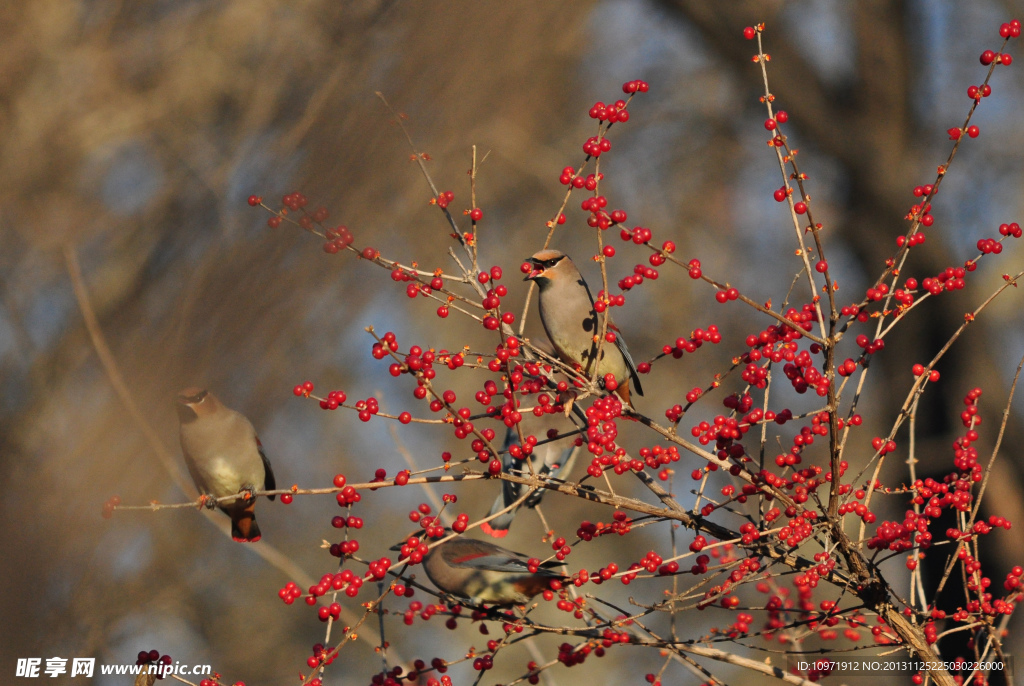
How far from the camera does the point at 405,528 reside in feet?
27.5

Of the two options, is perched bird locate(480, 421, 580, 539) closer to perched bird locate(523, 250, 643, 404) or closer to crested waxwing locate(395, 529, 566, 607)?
crested waxwing locate(395, 529, 566, 607)

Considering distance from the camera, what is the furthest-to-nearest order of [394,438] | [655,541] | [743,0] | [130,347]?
[655,541], [743,0], [394,438], [130,347]

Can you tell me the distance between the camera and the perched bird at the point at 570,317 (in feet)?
8.89

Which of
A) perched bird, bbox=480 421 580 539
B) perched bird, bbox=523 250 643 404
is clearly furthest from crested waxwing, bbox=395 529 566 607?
perched bird, bbox=523 250 643 404

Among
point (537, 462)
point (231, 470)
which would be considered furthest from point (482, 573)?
point (231, 470)

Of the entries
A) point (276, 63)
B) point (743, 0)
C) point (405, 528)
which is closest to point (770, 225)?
point (743, 0)

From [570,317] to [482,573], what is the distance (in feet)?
3.25

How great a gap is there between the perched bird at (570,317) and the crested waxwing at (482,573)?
2.23 feet

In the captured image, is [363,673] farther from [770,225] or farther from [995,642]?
[995,642]

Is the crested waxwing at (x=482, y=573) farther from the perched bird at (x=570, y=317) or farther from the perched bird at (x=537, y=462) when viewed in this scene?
the perched bird at (x=570, y=317)

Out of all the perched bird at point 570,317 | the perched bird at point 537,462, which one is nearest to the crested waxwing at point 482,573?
the perched bird at point 537,462

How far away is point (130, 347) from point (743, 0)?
7.30m

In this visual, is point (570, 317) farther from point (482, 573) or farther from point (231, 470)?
point (231, 470)

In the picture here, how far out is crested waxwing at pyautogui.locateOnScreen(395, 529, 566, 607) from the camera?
290cm
